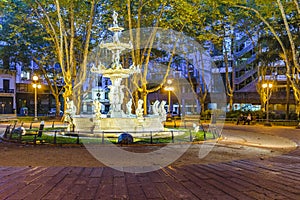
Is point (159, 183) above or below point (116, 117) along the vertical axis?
below

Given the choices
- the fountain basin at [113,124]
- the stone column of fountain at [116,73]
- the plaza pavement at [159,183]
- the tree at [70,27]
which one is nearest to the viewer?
the plaza pavement at [159,183]

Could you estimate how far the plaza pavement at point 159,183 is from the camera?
5219 mm

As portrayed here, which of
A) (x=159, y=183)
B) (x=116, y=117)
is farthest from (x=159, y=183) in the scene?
(x=116, y=117)

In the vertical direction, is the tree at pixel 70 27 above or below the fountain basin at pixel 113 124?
above

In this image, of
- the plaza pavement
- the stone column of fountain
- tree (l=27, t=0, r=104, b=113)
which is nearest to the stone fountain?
the stone column of fountain

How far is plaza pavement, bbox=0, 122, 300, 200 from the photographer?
522 cm

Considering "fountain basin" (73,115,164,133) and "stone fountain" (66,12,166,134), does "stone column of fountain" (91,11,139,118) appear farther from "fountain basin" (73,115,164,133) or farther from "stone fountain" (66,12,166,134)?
"fountain basin" (73,115,164,133)

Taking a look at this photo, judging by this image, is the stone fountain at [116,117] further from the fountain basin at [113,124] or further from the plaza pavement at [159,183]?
the plaza pavement at [159,183]

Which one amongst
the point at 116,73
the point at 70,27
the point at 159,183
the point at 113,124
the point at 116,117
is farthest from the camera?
the point at 70,27

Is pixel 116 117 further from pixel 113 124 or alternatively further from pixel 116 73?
pixel 116 73

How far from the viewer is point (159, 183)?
6.03 m

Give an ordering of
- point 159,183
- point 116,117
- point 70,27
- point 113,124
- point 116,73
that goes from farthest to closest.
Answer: point 70,27 → point 116,73 → point 116,117 → point 113,124 → point 159,183

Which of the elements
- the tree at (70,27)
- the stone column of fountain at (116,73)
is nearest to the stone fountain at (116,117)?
the stone column of fountain at (116,73)

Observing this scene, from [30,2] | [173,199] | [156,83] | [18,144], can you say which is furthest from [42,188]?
[156,83]
